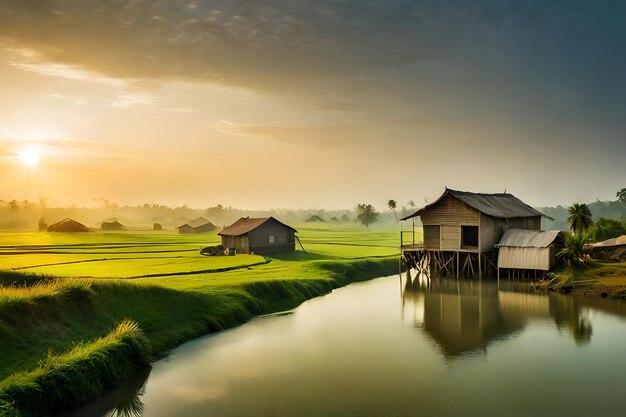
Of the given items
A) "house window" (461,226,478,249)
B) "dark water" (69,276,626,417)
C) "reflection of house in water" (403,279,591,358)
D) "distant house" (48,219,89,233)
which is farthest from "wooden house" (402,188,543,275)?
"distant house" (48,219,89,233)

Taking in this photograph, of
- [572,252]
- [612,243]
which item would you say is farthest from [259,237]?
[612,243]

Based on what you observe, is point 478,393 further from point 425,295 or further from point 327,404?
point 425,295

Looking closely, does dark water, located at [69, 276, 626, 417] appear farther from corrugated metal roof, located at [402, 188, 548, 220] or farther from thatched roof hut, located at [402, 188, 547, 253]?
corrugated metal roof, located at [402, 188, 548, 220]

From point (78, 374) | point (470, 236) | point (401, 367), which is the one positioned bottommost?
point (401, 367)

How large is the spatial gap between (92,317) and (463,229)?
37996mm

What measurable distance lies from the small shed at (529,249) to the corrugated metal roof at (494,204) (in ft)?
8.84

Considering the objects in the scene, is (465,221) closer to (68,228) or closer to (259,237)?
(259,237)

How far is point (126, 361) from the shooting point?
65.2ft

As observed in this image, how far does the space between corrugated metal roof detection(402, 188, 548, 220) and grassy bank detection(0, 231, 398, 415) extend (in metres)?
16.2

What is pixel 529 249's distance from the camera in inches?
1756

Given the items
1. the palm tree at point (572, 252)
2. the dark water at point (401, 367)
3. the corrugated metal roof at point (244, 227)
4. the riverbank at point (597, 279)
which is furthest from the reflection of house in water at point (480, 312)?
the corrugated metal roof at point (244, 227)

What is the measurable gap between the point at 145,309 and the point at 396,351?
12489mm

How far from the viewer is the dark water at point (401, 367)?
1655cm

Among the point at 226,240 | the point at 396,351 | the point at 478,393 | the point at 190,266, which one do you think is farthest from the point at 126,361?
the point at 226,240
